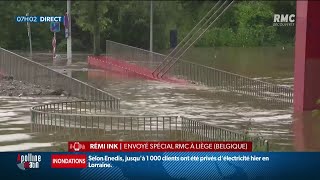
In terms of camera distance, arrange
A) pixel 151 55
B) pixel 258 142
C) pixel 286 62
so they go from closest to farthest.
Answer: pixel 258 142
pixel 151 55
pixel 286 62

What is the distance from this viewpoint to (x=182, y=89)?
928 inches

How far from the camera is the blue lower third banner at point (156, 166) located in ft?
22.1

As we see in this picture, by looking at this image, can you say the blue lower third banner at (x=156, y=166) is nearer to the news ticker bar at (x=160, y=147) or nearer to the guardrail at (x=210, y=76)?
the news ticker bar at (x=160, y=147)

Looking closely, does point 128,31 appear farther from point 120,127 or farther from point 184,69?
point 120,127

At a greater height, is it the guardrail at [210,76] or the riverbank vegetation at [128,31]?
the riverbank vegetation at [128,31]

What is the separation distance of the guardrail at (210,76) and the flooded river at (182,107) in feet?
3.38

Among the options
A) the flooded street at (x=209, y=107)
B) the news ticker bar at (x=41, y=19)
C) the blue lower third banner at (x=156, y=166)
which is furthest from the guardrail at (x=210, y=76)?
the blue lower third banner at (x=156, y=166)

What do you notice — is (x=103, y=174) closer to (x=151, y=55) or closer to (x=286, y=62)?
(x=151, y=55)

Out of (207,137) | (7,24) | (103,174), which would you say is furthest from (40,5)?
(103,174)

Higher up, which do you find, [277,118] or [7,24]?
[7,24]

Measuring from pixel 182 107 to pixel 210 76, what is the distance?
29.0 feet

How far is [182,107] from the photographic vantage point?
60.2 ft

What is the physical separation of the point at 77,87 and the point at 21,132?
690 centimetres
